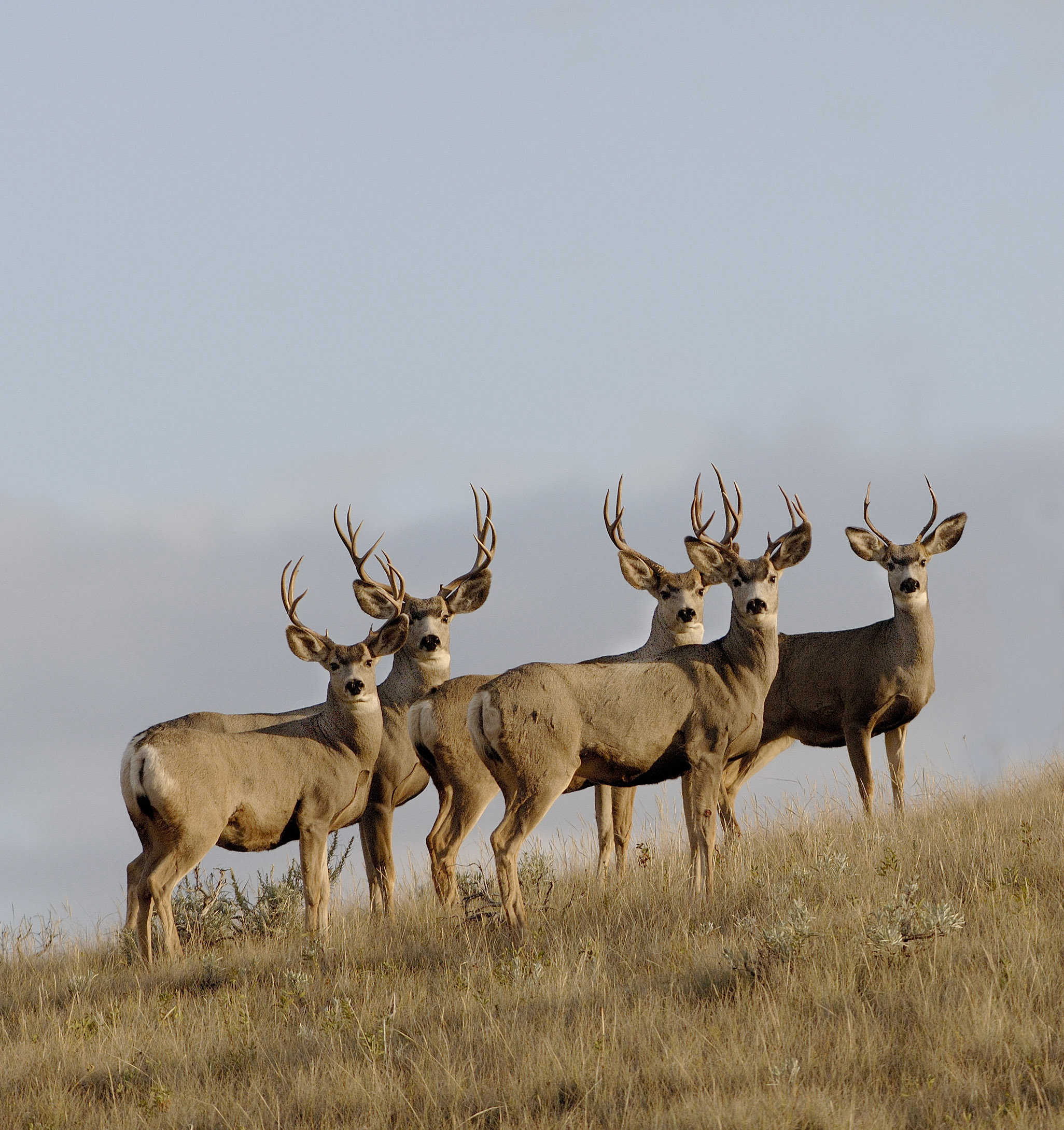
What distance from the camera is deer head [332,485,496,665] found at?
13.0 metres

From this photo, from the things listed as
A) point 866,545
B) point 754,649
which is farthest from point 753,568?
point 866,545

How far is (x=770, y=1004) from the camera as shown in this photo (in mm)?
7527

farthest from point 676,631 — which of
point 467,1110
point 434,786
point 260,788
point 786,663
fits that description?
point 467,1110

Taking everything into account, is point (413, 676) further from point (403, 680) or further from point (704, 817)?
point (704, 817)

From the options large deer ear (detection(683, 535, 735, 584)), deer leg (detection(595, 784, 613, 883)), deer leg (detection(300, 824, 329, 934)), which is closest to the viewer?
deer leg (detection(300, 824, 329, 934))

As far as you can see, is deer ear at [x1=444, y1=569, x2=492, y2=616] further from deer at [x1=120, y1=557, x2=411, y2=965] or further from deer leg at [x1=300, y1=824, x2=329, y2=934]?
deer leg at [x1=300, y1=824, x2=329, y2=934]

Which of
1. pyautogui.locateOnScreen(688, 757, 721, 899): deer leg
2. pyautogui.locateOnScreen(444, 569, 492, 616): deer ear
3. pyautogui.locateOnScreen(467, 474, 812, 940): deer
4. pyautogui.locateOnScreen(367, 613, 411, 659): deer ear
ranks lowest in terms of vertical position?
pyautogui.locateOnScreen(688, 757, 721, 899): deer leg

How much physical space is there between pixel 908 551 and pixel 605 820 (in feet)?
12.6

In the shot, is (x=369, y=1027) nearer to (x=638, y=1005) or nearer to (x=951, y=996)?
(x=638, y=1005)

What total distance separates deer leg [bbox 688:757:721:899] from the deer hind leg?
3.60ft

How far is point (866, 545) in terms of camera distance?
13.8 meters

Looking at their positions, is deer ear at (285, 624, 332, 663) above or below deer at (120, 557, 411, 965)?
above

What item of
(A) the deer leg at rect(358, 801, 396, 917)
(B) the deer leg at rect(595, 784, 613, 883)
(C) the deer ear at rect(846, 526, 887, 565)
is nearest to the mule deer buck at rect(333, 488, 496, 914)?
(A) the deer leg at rect(358, 801, 396, 917)

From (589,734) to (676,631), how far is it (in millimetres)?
3685
